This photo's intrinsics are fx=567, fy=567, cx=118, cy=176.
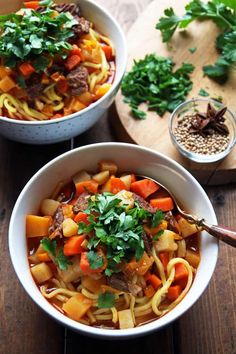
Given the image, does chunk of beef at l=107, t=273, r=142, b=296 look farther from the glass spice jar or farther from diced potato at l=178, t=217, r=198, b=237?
the glass spice jar

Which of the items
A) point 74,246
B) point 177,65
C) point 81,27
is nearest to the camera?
point 74,246

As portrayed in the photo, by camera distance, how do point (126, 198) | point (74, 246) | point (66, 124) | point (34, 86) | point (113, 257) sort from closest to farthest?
1. point (113, 257)
2. point (74, 246)
3. point (126, 198)
4. point (66, 124)
5. point (34, 86)

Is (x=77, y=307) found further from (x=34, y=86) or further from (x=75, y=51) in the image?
(x=75, y=51)

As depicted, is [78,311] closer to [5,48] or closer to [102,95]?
[102,95]

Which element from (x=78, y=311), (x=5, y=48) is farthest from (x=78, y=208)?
(x=5, y=48)

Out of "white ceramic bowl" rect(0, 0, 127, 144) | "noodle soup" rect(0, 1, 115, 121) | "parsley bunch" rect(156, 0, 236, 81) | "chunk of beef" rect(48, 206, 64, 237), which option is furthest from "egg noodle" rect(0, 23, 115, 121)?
"chunk of beef" rect(48, 206, 64, 237)

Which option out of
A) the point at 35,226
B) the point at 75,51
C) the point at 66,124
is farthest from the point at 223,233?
the point at 75,51
